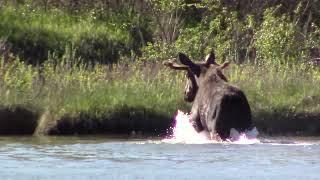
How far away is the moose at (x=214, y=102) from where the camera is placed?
52.6 ft

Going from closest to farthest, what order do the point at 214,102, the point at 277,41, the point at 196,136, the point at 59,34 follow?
the point at 214,102 < the point at 196,136 < the point at 277,41 < the point at 59,34

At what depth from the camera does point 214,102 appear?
16219 mm

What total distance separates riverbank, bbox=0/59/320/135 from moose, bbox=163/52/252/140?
2.79 meters

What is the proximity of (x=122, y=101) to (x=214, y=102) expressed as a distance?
15.7 ft

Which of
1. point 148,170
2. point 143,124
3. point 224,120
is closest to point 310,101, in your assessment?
point 143,124

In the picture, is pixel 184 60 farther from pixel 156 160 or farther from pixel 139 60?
pixel 139 60

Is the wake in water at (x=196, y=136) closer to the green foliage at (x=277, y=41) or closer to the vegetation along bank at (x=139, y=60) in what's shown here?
the vegetation along bank at (x=139, y=60)

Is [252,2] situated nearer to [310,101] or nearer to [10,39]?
[10,39]

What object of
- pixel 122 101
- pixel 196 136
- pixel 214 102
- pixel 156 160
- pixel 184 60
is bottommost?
pixel 156 160

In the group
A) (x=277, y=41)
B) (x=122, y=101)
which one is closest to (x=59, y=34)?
(x=277, y=41)

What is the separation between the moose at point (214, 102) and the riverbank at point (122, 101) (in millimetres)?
2792

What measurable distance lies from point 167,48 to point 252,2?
4729mm

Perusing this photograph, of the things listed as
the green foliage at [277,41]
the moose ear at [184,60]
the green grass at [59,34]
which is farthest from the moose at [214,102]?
the green grass at [59,34]

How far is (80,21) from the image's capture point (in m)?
32.3
